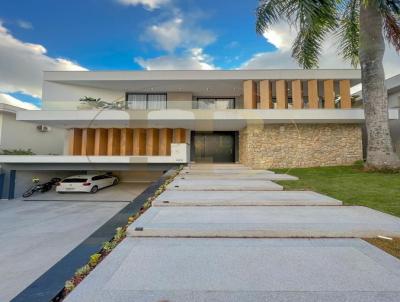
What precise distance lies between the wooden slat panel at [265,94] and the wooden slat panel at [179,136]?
589 cm

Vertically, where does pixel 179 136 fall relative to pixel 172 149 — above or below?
above

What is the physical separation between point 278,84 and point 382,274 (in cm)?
1370

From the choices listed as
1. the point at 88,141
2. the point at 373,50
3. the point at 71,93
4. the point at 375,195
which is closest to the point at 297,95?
the point at 373,50

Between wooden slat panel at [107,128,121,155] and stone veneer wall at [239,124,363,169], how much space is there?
9524 millimetres

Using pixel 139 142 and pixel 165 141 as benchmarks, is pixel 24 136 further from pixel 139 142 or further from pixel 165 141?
pixel 165 141

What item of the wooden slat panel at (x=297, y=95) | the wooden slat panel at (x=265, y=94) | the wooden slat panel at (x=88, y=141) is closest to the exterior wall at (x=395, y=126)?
the wooden slat panel at (x=297, y=95)

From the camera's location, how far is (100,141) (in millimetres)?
16281

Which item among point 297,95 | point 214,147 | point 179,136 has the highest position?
point 297,95

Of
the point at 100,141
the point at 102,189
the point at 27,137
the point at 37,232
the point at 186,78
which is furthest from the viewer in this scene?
the point at 27,137

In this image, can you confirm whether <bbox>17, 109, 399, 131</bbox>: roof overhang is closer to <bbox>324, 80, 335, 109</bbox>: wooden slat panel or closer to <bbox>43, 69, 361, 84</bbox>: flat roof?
<bbox>324, 80, 335, 109</bbox>: wooden slat panel

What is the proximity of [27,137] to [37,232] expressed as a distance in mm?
12439

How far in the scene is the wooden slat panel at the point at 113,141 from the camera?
16156 millimetres

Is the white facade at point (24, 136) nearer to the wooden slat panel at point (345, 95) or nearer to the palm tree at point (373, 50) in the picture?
the palm tree at point (373, 50)

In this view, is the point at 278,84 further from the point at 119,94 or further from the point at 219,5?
the point at 119,94
